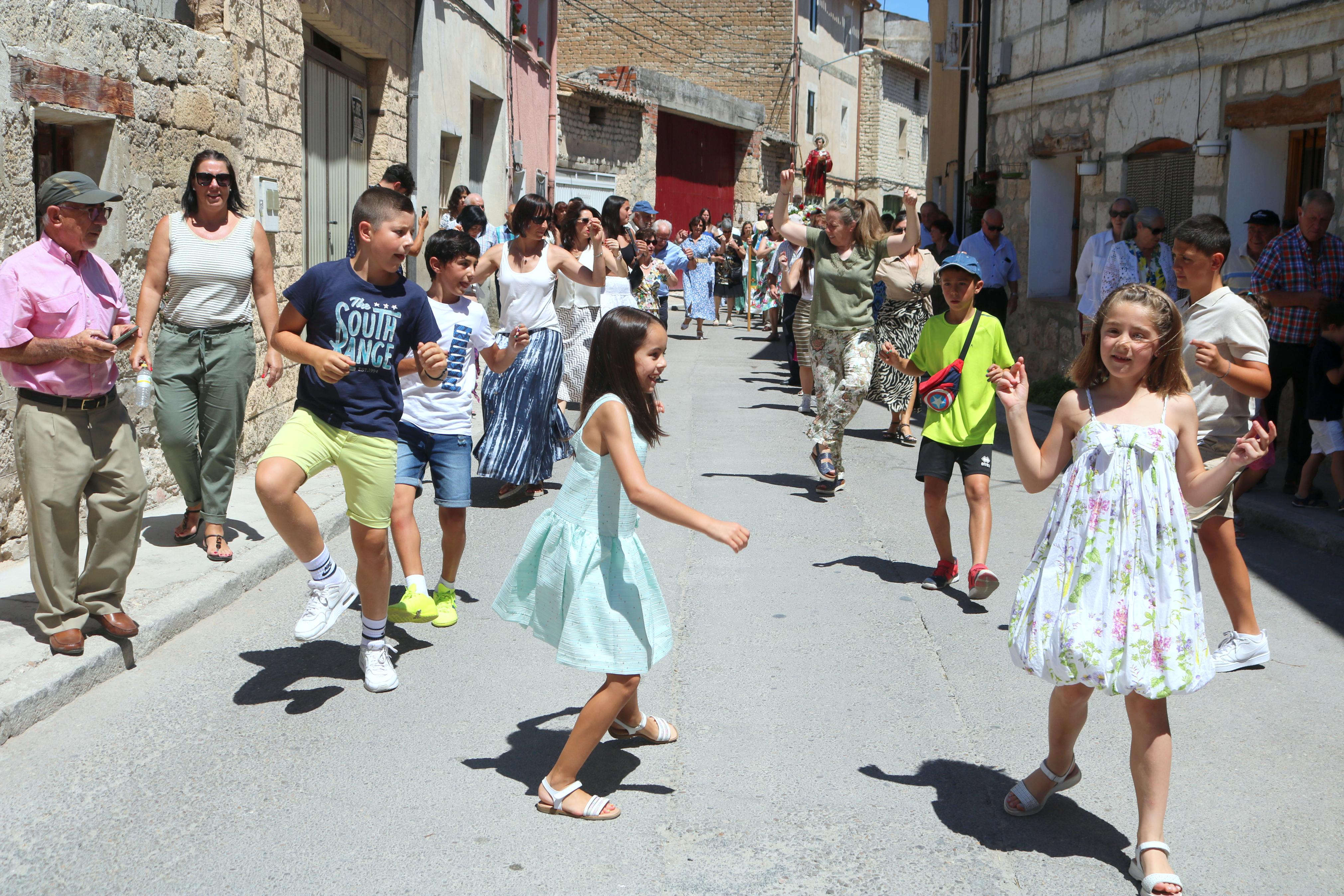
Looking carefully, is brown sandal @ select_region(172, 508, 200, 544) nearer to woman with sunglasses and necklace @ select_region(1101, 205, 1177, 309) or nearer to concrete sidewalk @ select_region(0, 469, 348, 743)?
concrete sidewalk @ select_region(0, 469, 348, 743)

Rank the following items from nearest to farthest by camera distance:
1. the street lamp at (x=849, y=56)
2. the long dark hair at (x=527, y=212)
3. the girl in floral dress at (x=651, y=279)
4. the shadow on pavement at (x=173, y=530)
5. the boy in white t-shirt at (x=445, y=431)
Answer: the boy in white t-shirt at (x=445, y=431) < the shadow on pavement at (x=173, y=530) < the long dark hair at (x=527, y=212) < the girl in floral dress at (x=651, y=279) < the street lamp at (x=849, y=56)

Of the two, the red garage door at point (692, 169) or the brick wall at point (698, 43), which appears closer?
the red garage door at point (692, 169)

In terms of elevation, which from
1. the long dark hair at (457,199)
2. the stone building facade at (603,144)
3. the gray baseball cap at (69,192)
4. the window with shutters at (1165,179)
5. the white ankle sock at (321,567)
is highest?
the stone building facade at (603,144)

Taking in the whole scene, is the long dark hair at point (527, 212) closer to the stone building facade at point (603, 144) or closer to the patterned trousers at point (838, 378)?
the patterned trousers at point (838, 378)

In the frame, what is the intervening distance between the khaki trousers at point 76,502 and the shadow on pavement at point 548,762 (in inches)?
67.8

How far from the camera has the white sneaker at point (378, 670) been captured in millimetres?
4578

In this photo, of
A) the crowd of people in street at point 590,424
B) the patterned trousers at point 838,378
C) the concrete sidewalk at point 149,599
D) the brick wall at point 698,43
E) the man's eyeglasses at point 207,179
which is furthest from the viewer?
the brick wall at point 698,43

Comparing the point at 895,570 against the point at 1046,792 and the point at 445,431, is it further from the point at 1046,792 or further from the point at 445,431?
the point at 1046,792

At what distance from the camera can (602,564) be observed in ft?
11.7

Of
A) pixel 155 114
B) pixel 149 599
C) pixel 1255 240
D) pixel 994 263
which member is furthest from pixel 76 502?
pixel 994 263

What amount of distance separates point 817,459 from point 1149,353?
4997 millimetres

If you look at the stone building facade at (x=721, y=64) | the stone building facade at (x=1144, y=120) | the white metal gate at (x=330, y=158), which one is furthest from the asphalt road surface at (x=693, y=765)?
the stone building facade at (x=721, y=64)

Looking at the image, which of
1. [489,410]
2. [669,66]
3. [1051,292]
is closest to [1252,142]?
[1051,292]

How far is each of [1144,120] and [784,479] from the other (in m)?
6.34
